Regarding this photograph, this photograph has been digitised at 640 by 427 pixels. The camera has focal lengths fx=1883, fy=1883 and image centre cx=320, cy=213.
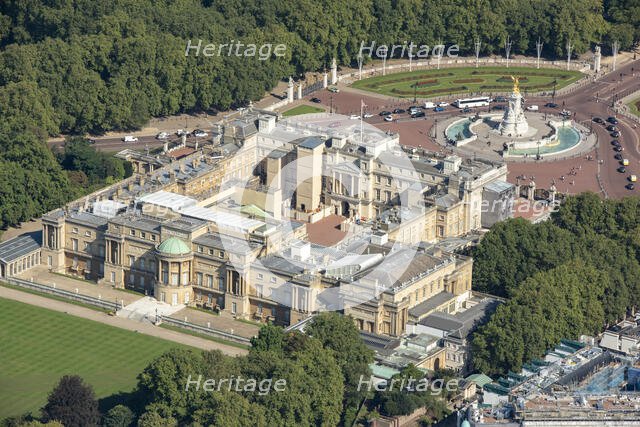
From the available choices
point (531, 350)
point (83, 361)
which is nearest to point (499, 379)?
point (531, 350)

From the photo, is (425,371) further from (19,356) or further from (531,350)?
(19,356)

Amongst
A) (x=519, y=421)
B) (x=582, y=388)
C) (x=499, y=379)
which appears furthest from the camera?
(x=499, y=379)

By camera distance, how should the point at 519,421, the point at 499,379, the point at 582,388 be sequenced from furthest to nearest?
the point at 499,379
the point at 582,388
the point at 519,421

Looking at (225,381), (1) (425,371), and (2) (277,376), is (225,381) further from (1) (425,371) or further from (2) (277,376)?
(1) (425,371)

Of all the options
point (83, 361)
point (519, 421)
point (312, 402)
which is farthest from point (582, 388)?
point (83, 361)

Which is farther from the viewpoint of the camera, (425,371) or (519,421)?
(425,371)

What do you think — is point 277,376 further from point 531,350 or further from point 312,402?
point 531,350

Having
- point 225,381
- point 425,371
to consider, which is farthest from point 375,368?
point 225,381

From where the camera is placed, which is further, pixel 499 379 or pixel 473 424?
pixel 499 379
